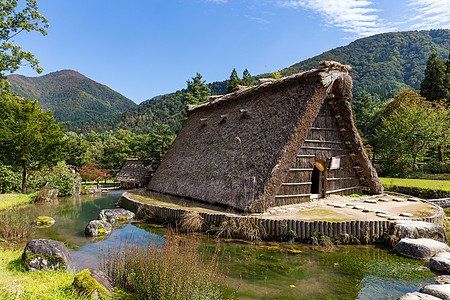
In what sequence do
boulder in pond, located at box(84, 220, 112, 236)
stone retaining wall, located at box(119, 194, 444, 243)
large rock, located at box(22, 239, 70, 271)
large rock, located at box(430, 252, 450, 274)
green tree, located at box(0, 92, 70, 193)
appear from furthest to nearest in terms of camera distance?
green tree, located at box(0, 92, 70, 193) < boulder in pond, located at box(84, 220, 112, 236) < stone retaining wall, located at box(119, 194, 444, 243) < large rock, located at box(430, 252, 450, 274) < large rock, located at box(22, 239, 70, 271)

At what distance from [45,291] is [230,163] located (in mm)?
7887

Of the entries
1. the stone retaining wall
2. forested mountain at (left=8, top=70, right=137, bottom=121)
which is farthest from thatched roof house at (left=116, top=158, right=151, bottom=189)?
forested mountain at (left=8, top=70, right=137, bottom=121)

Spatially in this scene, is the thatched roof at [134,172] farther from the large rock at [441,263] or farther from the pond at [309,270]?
the large rock at [441,263]

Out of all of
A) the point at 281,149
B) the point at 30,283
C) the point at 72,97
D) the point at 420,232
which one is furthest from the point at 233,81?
the point at 72,97

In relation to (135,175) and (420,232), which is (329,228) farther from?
(135,175)

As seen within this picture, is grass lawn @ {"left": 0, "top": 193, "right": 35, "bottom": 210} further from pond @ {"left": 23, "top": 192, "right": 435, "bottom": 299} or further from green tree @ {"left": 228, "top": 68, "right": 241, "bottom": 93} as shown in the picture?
green tree @ {"left": 228, "top": 68, "right": 241, "bottom": 93}

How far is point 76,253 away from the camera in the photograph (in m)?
7.22

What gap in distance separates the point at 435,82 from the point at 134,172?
129ft

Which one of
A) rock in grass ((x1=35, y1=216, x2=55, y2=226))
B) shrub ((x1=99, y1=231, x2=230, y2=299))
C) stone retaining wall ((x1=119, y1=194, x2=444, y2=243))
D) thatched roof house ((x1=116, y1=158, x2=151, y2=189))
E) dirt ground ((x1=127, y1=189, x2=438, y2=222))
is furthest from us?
thatched roof house ((x1=116, y1=158, x2=151, y2=189))

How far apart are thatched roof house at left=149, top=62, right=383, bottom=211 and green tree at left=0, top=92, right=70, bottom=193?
29.9 ft

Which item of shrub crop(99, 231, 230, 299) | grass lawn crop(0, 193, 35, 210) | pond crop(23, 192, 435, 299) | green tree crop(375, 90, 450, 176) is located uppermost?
green tree crop(375, 90, 450, 176)

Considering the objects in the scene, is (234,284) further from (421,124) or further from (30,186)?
(421,124)

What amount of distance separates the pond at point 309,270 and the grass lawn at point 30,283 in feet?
3.84

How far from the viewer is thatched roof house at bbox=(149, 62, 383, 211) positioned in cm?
938
